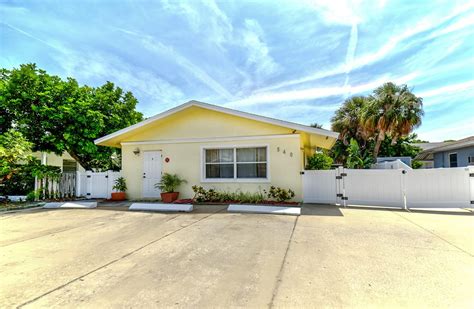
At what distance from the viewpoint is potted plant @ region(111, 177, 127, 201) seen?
423 inches

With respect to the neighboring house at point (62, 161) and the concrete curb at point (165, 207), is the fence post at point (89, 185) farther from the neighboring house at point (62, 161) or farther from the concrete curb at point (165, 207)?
the neighboring house at point (62, 161)

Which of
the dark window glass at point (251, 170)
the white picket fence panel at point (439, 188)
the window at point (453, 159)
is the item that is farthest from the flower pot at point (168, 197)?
the window at point (453, 159)

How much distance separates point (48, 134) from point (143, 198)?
5799 millimetres

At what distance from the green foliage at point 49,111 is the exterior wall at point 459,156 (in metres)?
24.1

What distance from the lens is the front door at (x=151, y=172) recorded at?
10.7 metres

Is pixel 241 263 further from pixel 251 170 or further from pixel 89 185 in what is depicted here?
pixel 89 185

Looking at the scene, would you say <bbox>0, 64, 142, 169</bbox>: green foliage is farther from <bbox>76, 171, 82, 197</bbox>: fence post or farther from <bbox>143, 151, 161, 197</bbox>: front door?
<bbox>143, 151, 161, 197</bbox>: front door

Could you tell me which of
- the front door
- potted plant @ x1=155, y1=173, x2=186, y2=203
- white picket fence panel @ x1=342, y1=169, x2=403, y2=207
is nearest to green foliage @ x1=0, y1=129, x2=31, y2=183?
the front door

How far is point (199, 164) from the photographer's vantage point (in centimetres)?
1020

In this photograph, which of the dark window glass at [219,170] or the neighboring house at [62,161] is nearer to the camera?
the dark window glass at [219,170]

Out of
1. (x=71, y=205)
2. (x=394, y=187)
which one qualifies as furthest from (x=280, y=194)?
(x=71, y=205)

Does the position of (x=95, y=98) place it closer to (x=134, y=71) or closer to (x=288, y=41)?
(x=134, y=71)

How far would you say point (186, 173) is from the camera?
10344 millimetres

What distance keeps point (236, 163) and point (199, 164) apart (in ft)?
5.43
